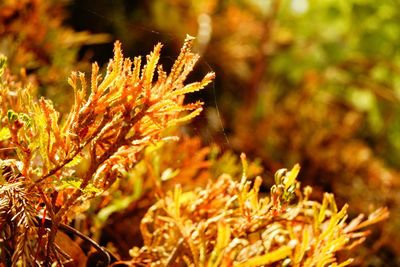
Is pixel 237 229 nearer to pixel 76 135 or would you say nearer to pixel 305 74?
pixel 76 135

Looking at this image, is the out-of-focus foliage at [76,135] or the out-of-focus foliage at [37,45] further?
the out-of-focus foliage at [37,45]

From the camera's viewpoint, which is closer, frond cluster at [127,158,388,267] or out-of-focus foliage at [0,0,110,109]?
frond cluster at [127,158,388,267]

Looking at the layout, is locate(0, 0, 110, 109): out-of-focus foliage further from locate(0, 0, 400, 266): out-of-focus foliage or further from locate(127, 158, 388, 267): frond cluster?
locate(127, 158, 388, 267): frond cluster

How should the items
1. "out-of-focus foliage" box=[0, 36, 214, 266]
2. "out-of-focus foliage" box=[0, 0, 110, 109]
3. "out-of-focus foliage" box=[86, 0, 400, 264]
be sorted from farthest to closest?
1. "out-of-focus foliage" box=[86, 0, 400, 264]
2. "out-of-focus foliage" box=[0, 0, 110, 109]
3. "out-of-focus foliage" box=[0, 36, 214, 266]

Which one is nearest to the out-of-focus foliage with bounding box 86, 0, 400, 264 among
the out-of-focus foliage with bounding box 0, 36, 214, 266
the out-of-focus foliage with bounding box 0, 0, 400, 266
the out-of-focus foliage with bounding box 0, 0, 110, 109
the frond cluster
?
the out-of-focus foliage with bounding box 0, 0, 400, 266

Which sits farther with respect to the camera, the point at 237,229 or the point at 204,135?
the point at 204,135

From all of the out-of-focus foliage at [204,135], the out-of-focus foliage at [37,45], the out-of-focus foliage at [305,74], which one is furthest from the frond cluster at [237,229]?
the out-of-focus foliage at [305,74]

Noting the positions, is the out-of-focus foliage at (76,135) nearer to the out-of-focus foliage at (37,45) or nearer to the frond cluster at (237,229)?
the frond cluster at (237,229)

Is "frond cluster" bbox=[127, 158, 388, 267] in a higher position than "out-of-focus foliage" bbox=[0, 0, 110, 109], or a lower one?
lower

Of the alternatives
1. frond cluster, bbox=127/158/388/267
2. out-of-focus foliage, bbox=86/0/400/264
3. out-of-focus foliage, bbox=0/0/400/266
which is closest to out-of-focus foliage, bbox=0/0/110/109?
→ out-of-focus foliage, bbox=0/0/400/266

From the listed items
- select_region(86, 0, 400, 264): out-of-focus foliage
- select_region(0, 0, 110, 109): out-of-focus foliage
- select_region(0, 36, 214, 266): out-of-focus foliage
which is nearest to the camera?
select_region(0, 36, 214, 266): out-of-focus foliage

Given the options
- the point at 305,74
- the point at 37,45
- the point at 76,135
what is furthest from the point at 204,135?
the point at 305,74

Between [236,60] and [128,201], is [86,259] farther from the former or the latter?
[236,60]
